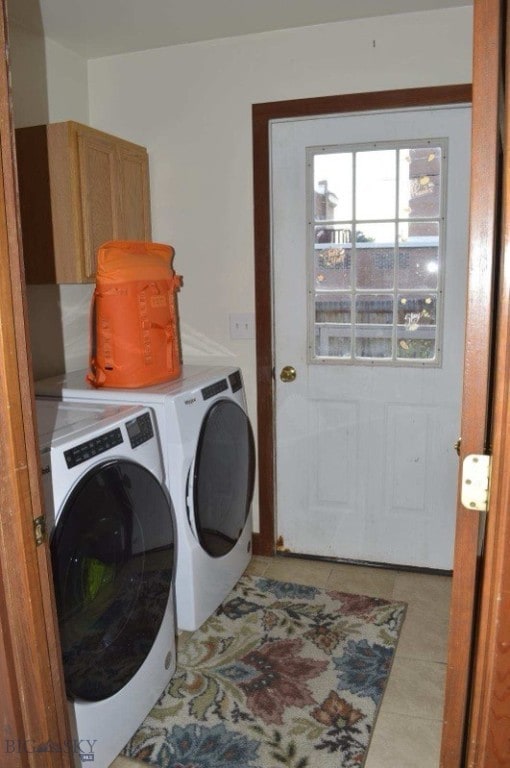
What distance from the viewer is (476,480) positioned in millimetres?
887

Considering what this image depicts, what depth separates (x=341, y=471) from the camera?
2.70 meters

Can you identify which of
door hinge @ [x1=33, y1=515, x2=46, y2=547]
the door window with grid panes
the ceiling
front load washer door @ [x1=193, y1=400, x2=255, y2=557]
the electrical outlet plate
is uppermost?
the ceiling

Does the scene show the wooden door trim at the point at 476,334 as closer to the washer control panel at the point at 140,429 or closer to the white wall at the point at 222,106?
the washer control panel at the point at 140,429

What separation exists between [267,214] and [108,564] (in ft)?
5.42

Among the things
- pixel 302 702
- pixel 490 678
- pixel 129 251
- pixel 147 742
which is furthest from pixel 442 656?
pixel 129 251

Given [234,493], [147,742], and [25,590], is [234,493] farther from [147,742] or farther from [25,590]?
[25,590]

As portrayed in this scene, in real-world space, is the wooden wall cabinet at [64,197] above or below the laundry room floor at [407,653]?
above

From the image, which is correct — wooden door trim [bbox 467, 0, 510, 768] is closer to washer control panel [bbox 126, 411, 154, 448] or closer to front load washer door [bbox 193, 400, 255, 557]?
washer control panel [bbox 126, 411, 154, 448]

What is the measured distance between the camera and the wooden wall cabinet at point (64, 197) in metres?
2.19

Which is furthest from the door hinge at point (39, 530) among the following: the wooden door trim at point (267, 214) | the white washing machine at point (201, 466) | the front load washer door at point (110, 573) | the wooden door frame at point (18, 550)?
the wooden door trim at point (267, 214)

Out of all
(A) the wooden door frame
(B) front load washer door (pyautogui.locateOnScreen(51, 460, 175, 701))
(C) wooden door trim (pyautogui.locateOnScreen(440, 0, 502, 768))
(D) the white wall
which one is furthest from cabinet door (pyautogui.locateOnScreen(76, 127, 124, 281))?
(C) wooden door trim (pyautogui.locateOnScreen(440, 0, 502, 768))

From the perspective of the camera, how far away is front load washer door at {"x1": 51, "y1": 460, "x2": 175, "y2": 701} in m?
1.44

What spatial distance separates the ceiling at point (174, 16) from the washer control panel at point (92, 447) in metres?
1.61

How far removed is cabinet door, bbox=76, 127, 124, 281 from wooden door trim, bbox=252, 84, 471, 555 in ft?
2.01
